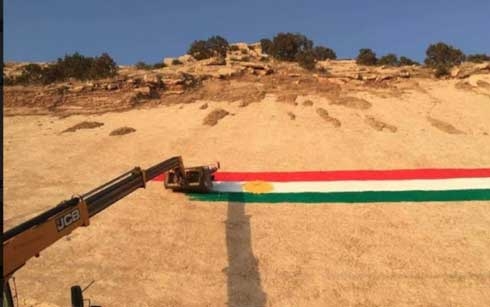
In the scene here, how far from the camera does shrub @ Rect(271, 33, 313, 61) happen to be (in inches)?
1804

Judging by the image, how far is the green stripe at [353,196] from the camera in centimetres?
1714

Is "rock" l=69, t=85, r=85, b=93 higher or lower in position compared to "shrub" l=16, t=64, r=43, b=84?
lower

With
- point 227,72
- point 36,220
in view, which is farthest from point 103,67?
point 36,220

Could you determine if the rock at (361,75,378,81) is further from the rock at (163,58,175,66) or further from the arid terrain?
the rock at (163,58,175,66)

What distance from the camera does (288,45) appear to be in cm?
4603

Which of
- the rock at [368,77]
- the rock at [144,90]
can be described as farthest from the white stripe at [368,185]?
the rock at [368,77]

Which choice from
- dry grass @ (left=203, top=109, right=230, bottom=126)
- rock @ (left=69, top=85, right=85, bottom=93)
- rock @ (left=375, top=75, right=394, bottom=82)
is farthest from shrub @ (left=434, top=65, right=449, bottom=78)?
rock @ (left=69, top=85, right=85, bottom=93)

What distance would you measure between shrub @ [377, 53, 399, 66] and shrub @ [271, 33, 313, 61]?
269 inches

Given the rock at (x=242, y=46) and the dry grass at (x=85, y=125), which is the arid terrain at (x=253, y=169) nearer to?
the dry grass at (x=85, y=125)

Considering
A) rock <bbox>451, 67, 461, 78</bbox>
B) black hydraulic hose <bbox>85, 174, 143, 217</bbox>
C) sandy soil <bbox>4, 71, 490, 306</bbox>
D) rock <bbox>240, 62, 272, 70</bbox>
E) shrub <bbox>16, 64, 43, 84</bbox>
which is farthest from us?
rock <bbox>240, 62, 272, 70</bbox>

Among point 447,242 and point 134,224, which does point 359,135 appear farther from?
point 134,224

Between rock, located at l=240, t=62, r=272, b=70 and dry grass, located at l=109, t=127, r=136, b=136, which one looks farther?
rock, located at l=240, t=62, r=272, b=70

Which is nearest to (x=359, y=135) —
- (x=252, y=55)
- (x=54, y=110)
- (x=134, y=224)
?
(x=134, y=224)

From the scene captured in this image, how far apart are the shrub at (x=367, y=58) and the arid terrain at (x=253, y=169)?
4.96 meters
